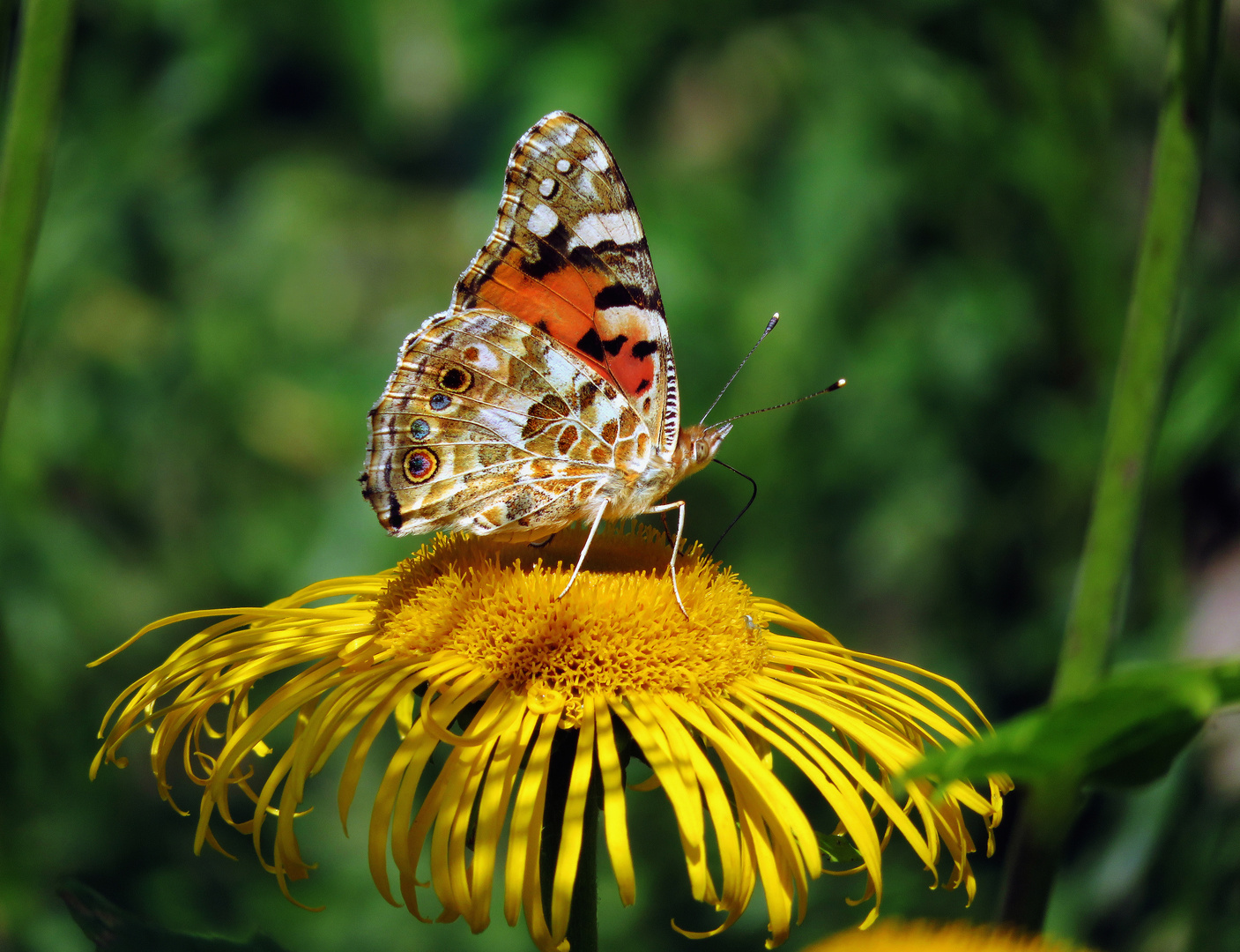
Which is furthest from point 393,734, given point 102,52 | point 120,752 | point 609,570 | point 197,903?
point 102,52

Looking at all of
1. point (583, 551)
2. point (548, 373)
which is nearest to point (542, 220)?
point (548, 373)

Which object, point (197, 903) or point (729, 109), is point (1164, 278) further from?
point (729, 109)

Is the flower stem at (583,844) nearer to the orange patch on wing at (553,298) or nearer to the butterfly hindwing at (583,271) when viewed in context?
the butterfly hindwing at (583,271)

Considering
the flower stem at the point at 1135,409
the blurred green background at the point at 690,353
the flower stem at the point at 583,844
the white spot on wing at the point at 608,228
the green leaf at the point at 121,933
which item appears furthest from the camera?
the blurred green background at the point at 690,353

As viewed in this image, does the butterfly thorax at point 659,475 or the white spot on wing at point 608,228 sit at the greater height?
the white spot on wing at point 608,228

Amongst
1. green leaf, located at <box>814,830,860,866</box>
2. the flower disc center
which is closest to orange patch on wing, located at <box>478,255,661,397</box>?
the flower disc center

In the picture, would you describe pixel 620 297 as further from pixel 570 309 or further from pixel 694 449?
pixel 694 449

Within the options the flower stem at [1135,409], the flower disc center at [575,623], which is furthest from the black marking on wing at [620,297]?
the flower stem at [1135,409]
